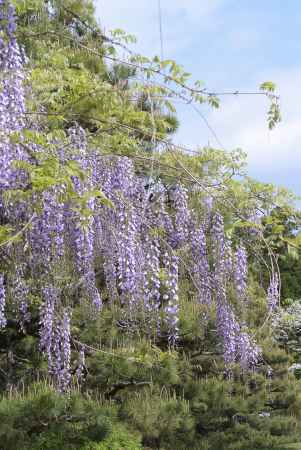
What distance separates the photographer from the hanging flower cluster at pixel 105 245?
165 inches

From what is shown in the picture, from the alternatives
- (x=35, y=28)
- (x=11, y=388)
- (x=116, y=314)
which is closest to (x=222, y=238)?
(x=116, y=314)

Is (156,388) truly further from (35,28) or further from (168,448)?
(35,28)

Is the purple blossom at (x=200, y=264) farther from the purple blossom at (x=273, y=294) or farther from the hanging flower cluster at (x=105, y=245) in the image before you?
the purple blossom at (x=273, y=294)

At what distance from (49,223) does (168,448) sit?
3476 millimetres

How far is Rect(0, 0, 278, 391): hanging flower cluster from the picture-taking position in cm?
419

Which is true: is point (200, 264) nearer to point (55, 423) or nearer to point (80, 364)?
point (80, 364)

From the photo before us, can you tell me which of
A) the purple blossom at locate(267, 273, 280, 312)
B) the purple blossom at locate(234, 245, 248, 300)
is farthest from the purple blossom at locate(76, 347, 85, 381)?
the purple blossom at locate(267, 273, 280, 312)

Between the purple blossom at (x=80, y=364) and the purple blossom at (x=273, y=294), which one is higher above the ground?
the purple blossom at (x=273, y=294)

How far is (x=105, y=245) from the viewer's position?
5613 millimetres

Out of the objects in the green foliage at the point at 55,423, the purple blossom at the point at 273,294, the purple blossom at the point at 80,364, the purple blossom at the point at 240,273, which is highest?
the purple blossom at the point at 240,273

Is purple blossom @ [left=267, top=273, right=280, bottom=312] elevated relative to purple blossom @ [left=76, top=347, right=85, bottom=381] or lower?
elevated

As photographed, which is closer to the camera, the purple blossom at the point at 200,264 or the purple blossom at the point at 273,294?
the purple blossom at the point at 273,294

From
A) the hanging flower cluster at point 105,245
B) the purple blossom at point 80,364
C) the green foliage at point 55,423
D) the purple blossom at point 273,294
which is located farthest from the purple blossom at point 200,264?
the green foliage at point 55,423

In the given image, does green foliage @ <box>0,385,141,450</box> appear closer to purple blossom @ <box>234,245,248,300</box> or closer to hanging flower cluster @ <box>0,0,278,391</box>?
hanging flower cluster @ <box>0,0,278,391</box>
